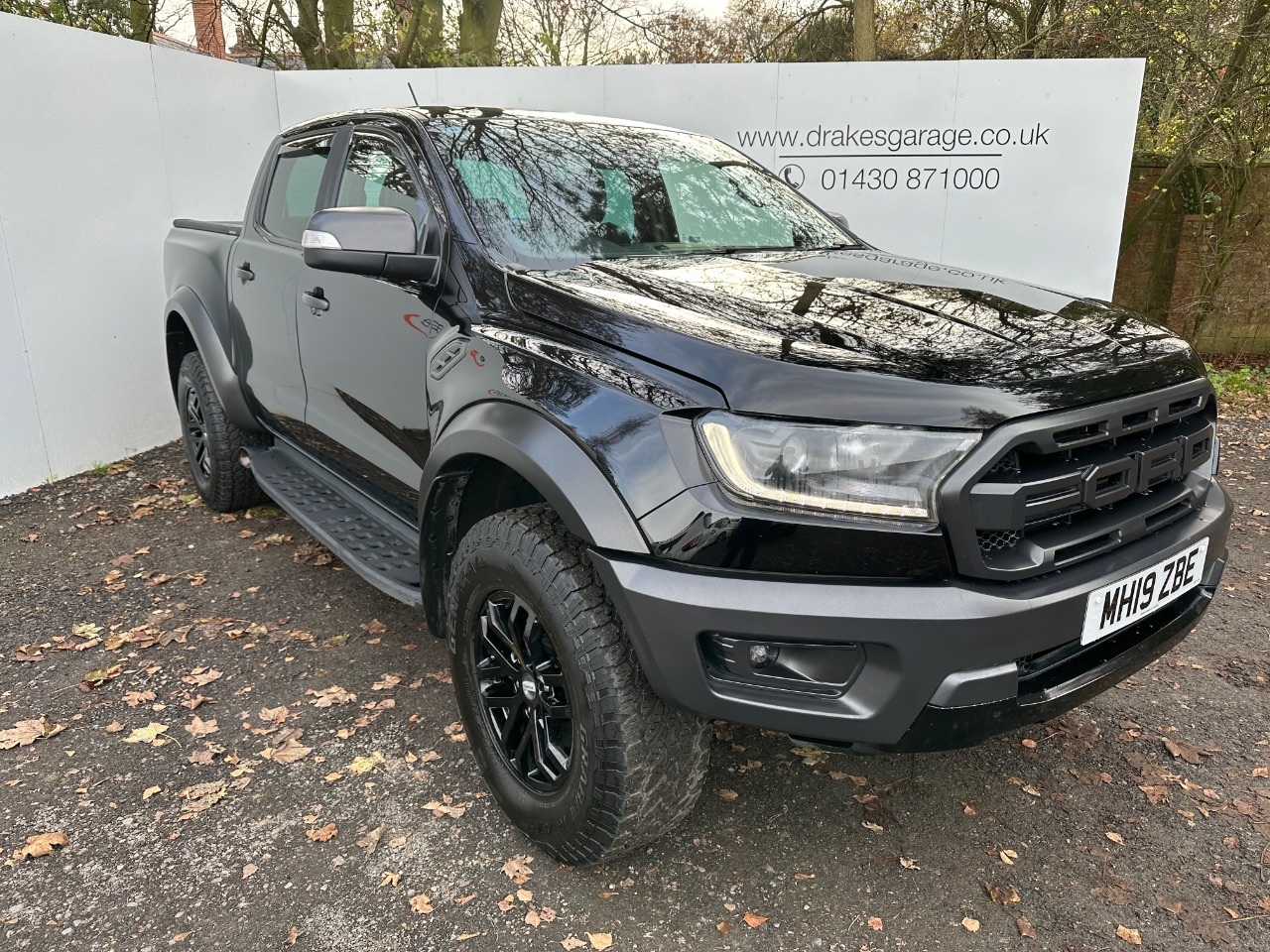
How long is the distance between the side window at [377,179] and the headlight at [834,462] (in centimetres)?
141

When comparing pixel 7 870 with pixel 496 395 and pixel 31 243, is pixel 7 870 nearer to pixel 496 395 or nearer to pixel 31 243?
pixel 496 395

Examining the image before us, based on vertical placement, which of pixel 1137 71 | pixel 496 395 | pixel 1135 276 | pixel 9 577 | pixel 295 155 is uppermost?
pixel 1137 71

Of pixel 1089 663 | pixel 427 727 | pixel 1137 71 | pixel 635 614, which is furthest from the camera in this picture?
pixel 1137 71

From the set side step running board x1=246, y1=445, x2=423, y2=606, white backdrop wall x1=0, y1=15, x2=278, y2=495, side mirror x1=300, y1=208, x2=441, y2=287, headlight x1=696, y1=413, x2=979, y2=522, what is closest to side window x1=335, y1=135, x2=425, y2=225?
side mirror x1=300, y1=208, x2=441, y2=287

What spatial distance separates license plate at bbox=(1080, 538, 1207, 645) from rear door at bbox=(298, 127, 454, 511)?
1680 millimetres

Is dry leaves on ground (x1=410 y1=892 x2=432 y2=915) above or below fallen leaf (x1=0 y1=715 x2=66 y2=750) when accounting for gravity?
above

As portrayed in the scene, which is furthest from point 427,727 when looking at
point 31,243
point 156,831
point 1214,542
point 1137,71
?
point 1137,71

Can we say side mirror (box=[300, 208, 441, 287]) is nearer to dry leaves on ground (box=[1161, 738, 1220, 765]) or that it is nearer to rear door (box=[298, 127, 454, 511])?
rear door (box=[298, 127, 454, 511])

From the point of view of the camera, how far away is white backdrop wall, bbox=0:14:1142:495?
551 centimetres

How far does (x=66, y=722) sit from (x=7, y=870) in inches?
28.7

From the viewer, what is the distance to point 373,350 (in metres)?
2.81

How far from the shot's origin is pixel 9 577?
13.1 ft

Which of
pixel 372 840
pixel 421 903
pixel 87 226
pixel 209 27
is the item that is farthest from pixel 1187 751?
pixel 209 27

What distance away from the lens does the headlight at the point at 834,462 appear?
1.65 m
